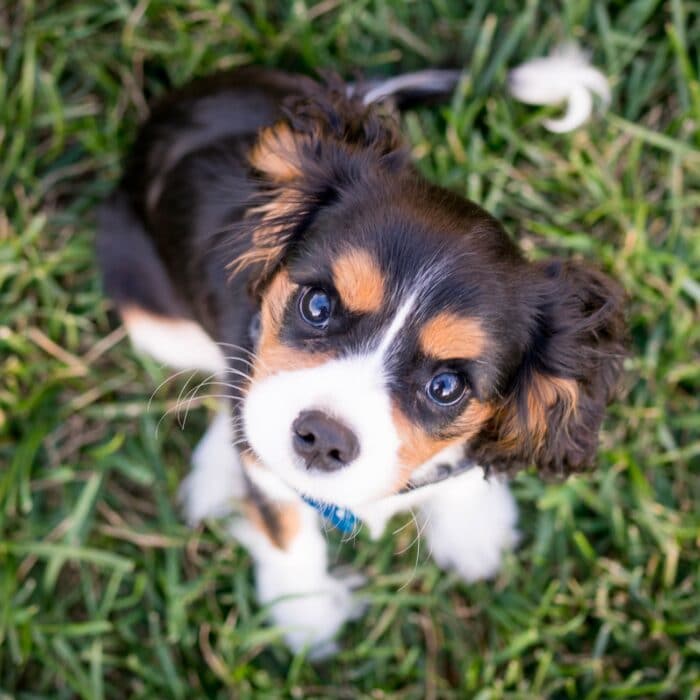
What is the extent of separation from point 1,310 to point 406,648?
232 centimetres

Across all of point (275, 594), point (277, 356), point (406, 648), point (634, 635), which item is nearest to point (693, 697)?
point (634, 635)

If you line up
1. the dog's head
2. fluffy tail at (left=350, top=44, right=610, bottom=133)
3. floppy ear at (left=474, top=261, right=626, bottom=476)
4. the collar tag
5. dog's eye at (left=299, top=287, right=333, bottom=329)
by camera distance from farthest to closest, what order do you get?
1. fluffy tail at (left=350, top=44, right=610, bottom=133)
2. the collar tag
3. floppy ear at (left=474, top=261, right=626, bottom=476)
4. dog's eye at (left=299, top=287, right=333, bottom=329)
5. the dog's head

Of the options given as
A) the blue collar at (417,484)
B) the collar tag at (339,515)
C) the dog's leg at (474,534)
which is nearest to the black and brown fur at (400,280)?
the blue collar at (417,484)

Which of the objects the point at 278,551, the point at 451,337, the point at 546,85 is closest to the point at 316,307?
the point at 451,337

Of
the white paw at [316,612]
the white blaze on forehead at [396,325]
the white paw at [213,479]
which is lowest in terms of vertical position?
the white paw at [316,612]

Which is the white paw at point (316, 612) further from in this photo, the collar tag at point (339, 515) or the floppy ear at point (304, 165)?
the floppy ear at point (304, 165)

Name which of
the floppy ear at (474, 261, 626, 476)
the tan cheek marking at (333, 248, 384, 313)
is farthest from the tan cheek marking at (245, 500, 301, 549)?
the tan cheek marking at (333, 248, 384, 313)

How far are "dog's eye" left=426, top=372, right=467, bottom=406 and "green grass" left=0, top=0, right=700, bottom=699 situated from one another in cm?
140

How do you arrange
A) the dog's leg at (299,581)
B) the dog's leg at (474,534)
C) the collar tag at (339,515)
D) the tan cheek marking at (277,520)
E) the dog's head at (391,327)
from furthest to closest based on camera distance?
the dog's leg at (474,534)
the dog's leg at (299,581)
the tan cheek marking at (277,520)
the collar tag at (339,515)
the dog's head at (391,327)

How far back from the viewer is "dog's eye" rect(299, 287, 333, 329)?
2412 mm

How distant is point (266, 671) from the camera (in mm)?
3678

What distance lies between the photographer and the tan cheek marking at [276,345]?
7.85 ft

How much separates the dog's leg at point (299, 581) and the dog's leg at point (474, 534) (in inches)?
15.3

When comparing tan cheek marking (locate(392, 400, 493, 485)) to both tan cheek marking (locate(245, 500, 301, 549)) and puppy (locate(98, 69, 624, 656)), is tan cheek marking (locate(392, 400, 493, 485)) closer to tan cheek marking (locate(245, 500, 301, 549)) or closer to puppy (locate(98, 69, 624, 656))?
puppy (locate(98, 69, 624, 656))
